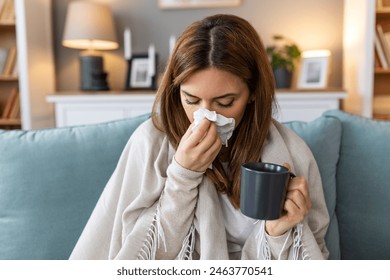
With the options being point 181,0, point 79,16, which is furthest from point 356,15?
point 79,16

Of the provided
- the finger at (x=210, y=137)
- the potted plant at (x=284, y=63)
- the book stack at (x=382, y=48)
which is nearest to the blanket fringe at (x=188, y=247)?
the finger at (x=210, y=137)

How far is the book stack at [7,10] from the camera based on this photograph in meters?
2.82

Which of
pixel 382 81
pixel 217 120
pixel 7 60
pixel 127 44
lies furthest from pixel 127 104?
pixel 382 81

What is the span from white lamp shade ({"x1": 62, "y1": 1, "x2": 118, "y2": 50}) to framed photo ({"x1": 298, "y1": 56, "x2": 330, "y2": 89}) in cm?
148

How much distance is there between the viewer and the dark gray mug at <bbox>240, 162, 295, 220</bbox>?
647 mm

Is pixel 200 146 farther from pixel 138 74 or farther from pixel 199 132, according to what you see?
pixel 138 74

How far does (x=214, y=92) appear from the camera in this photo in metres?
0.84

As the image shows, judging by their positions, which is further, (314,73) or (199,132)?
(314,73)

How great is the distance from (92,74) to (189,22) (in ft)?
2.96

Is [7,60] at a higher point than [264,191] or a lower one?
higher

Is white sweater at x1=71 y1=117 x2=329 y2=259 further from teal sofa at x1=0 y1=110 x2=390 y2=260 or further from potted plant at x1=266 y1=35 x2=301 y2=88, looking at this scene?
potted plant at x1=266 y1=35 x2=301 y2=88

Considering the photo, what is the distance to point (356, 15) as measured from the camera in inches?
104

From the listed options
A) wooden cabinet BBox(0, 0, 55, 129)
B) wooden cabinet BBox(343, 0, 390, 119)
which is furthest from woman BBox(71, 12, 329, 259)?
wooden cabinet BBox(0, 0, 55, 129)

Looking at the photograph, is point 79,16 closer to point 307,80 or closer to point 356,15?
point 307,80
